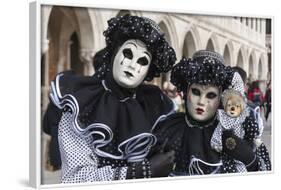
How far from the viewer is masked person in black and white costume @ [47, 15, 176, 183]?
411 centimetres

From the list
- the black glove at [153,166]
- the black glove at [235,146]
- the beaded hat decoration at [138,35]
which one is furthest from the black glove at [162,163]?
the beaded hat decoration at [138,35]

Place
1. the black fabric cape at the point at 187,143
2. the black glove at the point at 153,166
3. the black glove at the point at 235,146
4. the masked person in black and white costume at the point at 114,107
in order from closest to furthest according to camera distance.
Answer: the masked person in black and white costume at the point at 114,107, the black glove at the point at 153,166, the black fabric cape at the point at 187,143, the black glove at the point at 235,146

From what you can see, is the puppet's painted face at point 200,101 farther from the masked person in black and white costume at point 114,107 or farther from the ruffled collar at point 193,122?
the masked person in black and white costume at point 114,107

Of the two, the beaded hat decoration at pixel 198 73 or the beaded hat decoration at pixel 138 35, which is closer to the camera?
the beaded hat decoration at pixel 138 35

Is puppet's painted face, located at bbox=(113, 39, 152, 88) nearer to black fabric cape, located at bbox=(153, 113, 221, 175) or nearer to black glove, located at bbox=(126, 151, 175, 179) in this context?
black fabric cape, located at bbox=(153, 113, 221, 175)

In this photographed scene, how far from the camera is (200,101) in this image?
444cm

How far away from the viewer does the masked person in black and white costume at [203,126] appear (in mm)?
4426

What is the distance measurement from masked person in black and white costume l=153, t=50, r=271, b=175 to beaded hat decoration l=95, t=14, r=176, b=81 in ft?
0.67

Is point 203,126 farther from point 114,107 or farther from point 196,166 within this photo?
point 114,107

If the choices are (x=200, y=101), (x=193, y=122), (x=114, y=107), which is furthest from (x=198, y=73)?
(x=114, y=107)

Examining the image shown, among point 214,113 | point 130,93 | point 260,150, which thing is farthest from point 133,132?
point 260,150

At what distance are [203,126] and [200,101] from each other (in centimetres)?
18

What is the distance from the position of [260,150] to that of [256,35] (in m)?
0.86

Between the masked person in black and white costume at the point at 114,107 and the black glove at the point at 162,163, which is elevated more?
the masked person in black and white costume at the point at 114,107
